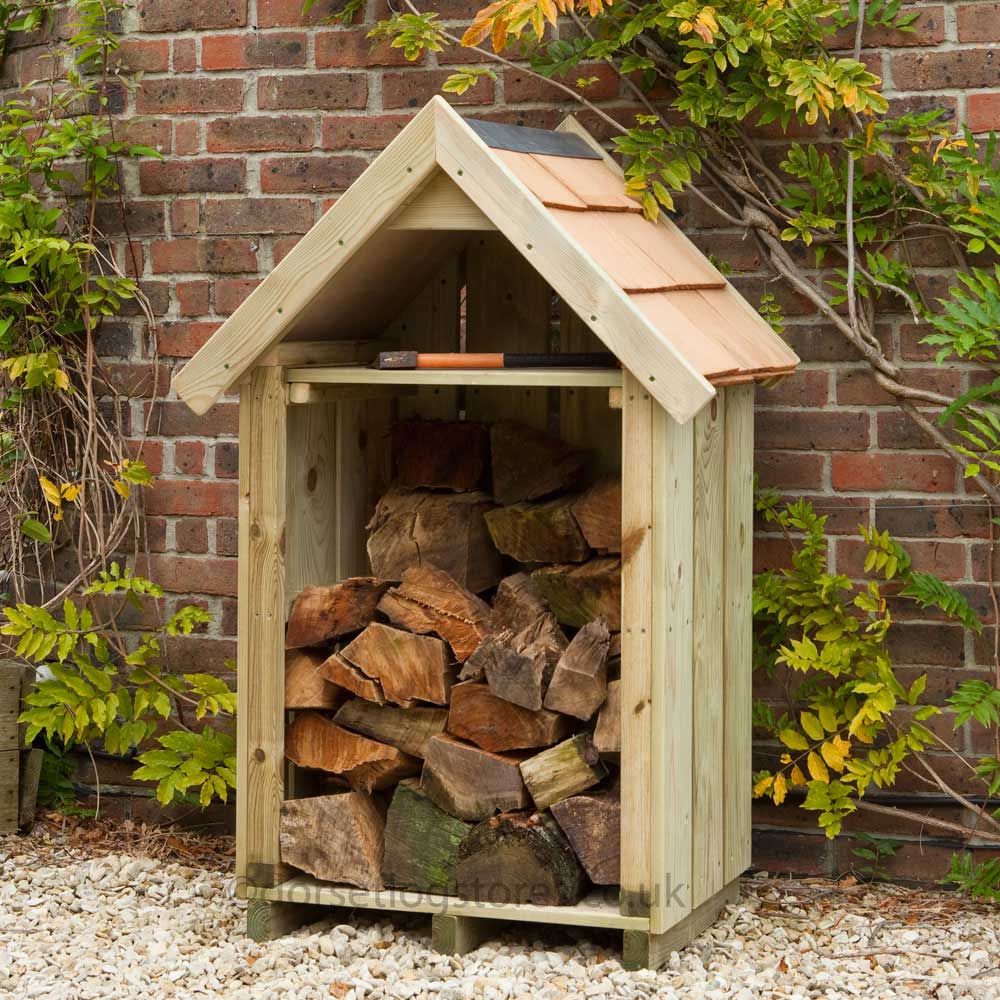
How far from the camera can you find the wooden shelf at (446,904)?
3.04 meters

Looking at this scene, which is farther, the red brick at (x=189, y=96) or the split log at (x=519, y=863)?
the red brick at (x=189, y=96)

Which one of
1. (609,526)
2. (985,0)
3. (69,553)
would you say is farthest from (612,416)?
(69,553)

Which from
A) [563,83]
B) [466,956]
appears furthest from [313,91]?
[466,956]

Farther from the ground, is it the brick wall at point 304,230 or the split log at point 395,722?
the brick wall at point 304,230

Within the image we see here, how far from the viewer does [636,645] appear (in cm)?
296

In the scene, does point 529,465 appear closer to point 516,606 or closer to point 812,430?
point 516,606

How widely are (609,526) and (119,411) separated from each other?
1.50m

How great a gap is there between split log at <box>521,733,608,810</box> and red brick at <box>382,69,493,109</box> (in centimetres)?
160

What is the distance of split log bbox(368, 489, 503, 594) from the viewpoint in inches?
133

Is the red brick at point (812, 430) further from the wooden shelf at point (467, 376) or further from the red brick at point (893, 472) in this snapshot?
the wooden shelf at point (467, 376)

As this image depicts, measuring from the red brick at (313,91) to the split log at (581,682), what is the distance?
156 centimetres

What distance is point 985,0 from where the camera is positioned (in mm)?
3475

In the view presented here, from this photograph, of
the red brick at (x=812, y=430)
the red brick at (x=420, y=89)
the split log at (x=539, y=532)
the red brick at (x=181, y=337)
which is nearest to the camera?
the split log at (x=539, y=532)

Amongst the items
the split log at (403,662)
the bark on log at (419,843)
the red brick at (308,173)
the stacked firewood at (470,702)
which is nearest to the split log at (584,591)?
the stacked firewood at (470,702)
